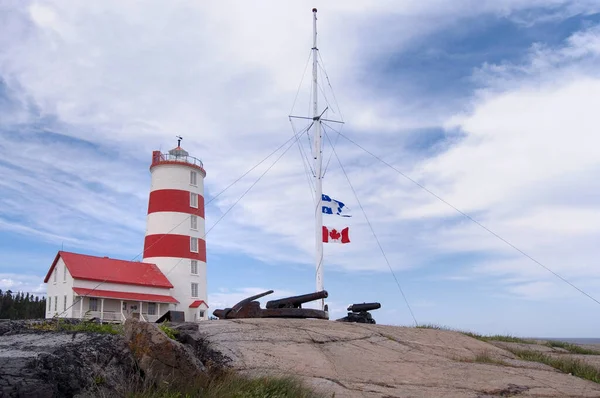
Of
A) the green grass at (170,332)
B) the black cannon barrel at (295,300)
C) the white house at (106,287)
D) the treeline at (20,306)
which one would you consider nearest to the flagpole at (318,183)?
the black cannon barrel at (295,300)

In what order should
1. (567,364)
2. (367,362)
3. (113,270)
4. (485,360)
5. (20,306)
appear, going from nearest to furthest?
(367,362) → (485,360) → (567,364) → (113,270) → (20,306)

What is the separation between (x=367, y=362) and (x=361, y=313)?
4375mm

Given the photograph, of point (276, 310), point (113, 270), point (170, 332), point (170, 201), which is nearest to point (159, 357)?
point (170, 332)

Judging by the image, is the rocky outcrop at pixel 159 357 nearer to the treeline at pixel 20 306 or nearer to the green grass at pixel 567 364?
the green grass at pixel 567 364

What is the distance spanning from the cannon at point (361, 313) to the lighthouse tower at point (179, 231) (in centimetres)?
2310

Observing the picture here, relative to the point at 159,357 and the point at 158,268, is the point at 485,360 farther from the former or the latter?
the point at 158,268

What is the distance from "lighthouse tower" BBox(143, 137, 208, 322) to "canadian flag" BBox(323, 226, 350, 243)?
53.4 feet

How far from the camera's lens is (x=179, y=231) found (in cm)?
3575

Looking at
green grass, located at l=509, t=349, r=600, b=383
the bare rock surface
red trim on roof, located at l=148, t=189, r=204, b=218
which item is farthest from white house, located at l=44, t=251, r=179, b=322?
green grass, located at l=509, t=349, r=600, b=383

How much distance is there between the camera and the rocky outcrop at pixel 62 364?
17.8ft

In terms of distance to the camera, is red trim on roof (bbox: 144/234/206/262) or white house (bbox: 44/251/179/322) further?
red trim on roof (bbox: 144/234/206/262)

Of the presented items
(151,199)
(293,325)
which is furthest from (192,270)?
(293,325)

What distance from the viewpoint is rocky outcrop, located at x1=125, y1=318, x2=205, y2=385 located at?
6430 millimetres

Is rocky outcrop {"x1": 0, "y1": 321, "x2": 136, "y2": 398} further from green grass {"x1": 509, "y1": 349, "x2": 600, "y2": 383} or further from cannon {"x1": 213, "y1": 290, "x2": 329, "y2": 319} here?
green grass {"x1": 509, "y1": 349, "x2": 600, "y2": 383}
